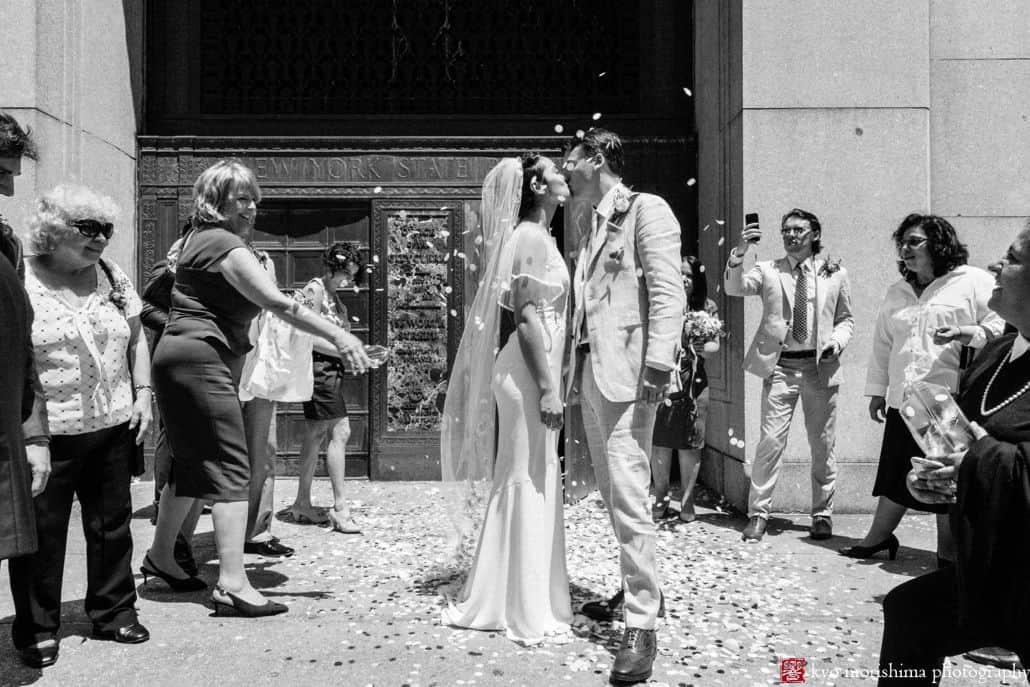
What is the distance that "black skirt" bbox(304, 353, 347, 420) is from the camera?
5.98 meters

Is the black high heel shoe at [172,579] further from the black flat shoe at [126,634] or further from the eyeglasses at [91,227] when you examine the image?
the eyeglasses at [91,227]

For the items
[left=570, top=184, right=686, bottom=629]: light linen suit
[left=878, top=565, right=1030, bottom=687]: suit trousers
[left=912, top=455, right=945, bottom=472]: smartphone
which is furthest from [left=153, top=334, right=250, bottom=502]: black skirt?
[left=912, top=455, right=945, bottom=472]: smartphone

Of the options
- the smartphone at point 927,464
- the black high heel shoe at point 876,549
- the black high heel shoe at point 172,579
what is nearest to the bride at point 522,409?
the black high heel shoe at point 172,579

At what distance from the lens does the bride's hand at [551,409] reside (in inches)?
151

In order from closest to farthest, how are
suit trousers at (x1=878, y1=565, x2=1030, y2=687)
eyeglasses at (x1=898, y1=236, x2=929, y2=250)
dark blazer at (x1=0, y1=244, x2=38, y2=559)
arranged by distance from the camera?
suit trousers at (x1=878, y1=565, x2=1030, y2=687) < dark blazer at (x1=0, y1=244, x2=38, y2=559) < eyeglasses at (x1=898, y1=236, x2=929, y2=250)

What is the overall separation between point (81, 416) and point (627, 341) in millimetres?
2462

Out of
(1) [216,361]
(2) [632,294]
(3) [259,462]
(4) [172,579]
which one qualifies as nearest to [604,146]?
(2) [632,294]

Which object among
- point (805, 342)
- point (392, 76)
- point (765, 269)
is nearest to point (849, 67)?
point (765, 269)

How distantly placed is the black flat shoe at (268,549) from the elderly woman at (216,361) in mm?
1180

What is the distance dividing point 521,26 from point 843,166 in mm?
3516

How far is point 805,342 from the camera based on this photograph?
588 cm

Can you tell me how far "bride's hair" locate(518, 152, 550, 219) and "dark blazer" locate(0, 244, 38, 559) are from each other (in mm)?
2172

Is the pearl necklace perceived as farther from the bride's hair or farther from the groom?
the bride's hair

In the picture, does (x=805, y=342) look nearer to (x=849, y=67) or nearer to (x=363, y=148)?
(x=849, y=67)
